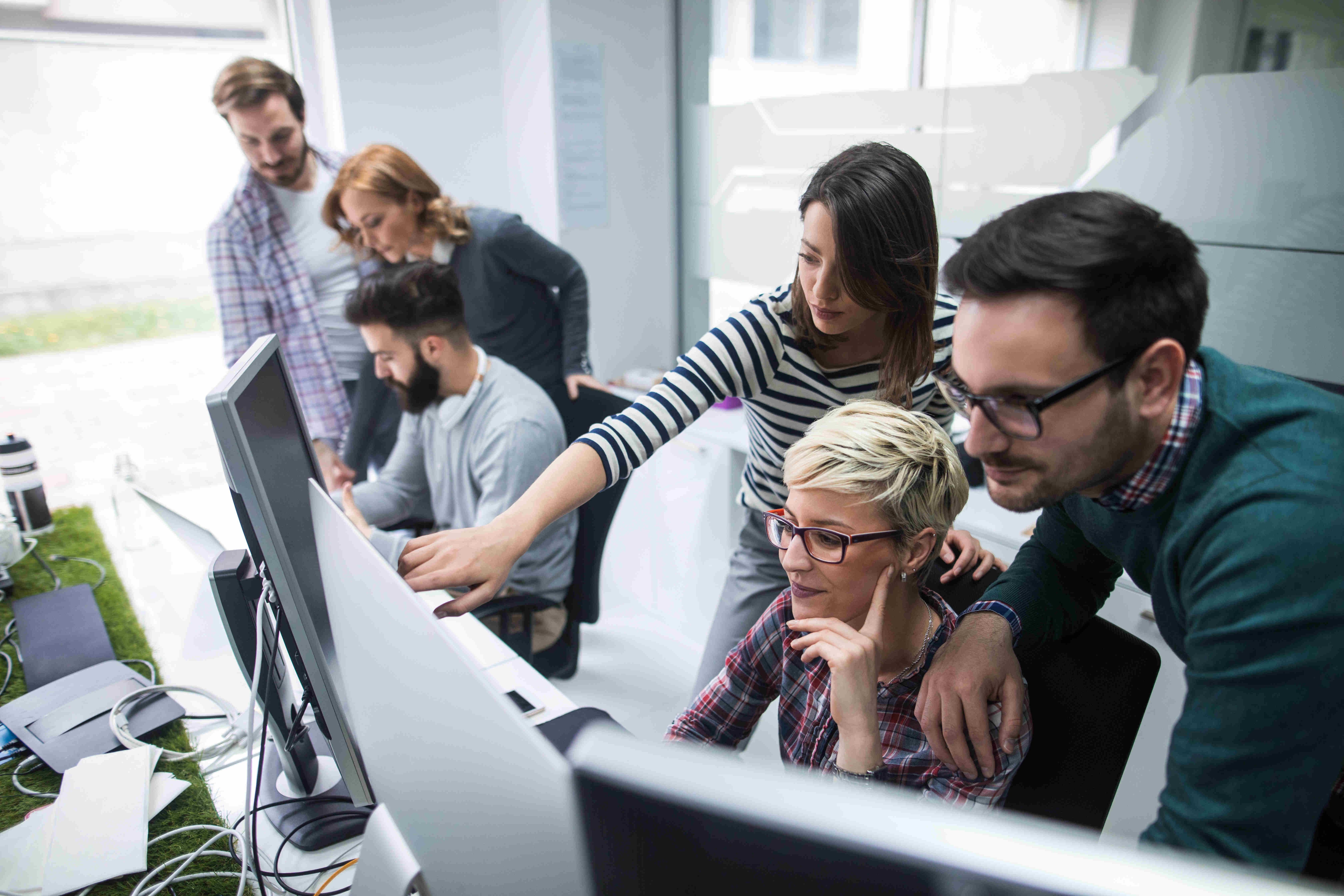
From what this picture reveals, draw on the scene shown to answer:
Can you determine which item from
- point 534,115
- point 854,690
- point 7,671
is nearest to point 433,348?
point 7,671

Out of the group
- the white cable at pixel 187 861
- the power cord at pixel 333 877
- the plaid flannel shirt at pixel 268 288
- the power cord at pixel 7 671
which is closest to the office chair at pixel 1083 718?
the power cord at pixel 333 877

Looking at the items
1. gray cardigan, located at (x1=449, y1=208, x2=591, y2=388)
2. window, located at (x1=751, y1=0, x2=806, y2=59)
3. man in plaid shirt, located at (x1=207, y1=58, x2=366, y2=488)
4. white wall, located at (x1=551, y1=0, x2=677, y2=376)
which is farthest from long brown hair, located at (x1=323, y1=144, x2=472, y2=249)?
window, located at (x1=751, y1=0, x2=806, y2=59)

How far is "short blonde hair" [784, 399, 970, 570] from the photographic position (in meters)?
1.08

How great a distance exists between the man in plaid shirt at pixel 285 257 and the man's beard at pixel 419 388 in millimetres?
362

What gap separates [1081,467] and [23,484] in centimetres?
210

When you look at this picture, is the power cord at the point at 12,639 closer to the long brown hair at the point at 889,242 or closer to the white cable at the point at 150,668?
the white cable at the point at 150,668

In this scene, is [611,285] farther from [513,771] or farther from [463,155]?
[513,771]

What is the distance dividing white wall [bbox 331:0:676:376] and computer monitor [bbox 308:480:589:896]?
250 centimetres

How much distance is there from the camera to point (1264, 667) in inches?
23.2

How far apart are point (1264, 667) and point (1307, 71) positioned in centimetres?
158

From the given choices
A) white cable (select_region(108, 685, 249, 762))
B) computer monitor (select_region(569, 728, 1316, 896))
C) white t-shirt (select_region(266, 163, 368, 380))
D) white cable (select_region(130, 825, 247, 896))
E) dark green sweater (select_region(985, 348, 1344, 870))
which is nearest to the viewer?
computer monitor (select_region(569, 728, 1316, 896))

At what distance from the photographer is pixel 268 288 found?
2.44m

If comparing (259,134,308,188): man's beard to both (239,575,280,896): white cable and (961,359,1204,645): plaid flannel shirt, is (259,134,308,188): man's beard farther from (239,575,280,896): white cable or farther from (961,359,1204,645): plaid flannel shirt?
(961,359,1204,645): plaid flannel shirt

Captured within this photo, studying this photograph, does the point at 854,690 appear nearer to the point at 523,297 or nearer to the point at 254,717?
the point at 254,717
